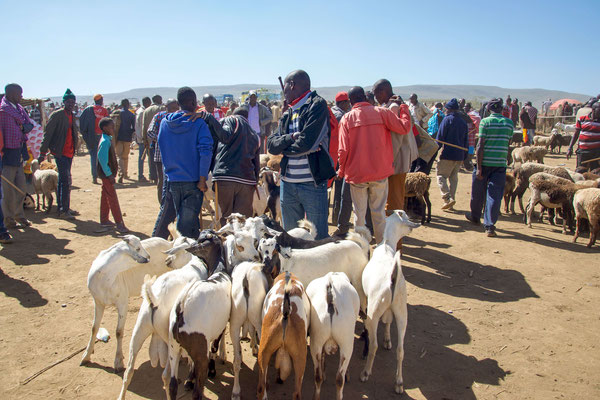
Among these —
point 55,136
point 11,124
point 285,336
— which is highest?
point 11,124

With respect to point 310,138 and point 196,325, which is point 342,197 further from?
point 196,325

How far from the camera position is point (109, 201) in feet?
26.5

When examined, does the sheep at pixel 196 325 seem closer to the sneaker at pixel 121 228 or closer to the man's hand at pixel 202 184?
the man's hand at pixel 202 184

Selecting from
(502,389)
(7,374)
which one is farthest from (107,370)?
(502,389)

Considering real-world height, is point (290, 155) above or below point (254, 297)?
above

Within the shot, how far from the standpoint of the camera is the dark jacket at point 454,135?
936 cm

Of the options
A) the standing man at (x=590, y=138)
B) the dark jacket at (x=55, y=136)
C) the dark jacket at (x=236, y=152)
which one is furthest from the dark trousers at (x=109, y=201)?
the standing man at (x=590, y=138)

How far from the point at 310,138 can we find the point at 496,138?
4.96 meters

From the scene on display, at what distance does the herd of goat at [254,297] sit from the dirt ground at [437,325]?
30 centimetres

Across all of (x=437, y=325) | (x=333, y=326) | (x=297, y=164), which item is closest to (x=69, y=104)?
(x=297, y=164)

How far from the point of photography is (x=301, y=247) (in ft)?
14.8

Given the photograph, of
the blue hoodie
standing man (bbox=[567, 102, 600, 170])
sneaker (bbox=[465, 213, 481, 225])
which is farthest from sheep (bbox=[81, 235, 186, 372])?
standing man (bbox=[567, 102, 600, 170])

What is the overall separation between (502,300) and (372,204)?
2199 millimetres

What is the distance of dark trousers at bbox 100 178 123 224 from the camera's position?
7952 millimetres
